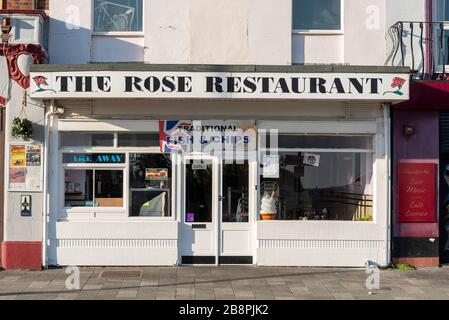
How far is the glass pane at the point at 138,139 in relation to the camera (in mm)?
10820

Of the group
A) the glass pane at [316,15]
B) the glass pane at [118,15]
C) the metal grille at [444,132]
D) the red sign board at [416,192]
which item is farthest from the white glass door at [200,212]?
the metal grille at [444,132]

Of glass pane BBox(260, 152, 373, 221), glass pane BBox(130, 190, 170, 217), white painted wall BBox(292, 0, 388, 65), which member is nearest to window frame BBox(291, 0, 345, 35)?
white painted wall BBox(292, 0, 388, 65)

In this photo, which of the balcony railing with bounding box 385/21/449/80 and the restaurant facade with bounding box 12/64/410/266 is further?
the balcony railing with bounding box 385/21/449/80

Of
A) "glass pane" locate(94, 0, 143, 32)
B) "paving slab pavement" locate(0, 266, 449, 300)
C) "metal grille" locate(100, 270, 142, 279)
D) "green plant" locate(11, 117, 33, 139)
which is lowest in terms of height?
"paving slab pavement" locate(0, 266, 449, 300)

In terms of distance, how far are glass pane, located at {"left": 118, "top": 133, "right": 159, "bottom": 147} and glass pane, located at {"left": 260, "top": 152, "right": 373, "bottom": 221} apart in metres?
2.05

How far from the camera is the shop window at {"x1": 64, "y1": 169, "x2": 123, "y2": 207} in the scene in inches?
427

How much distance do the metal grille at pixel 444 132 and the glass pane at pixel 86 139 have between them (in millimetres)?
5898

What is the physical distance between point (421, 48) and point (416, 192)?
2.57m

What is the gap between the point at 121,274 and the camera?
10117 mm

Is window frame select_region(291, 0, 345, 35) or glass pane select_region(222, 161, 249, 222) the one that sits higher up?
window frame select_region(291, 0, 345, 35)

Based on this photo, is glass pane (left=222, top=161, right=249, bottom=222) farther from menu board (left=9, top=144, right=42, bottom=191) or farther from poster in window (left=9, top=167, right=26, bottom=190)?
poster in window (left=9, top=167, right=26, bottom=190)

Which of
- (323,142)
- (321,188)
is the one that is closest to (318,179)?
(321,188)

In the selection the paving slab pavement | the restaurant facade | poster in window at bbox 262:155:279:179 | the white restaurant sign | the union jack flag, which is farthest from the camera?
poster in window at bbox 262:155:279:179
